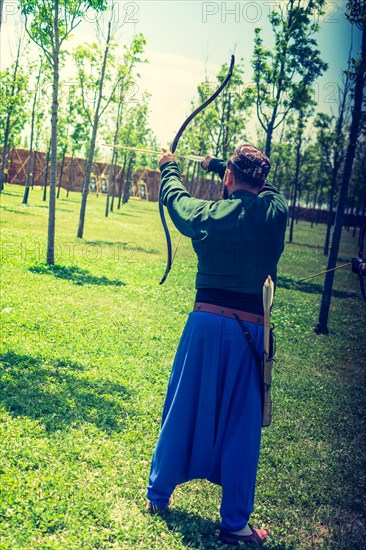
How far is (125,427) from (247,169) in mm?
2837

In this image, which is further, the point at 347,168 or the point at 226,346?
the point at 347,168

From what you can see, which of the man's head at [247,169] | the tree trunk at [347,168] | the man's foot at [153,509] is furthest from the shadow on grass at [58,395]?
the tree trunk at [347,168]

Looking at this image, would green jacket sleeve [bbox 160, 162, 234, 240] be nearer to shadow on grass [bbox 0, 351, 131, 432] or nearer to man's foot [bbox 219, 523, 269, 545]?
man's foot [bbox 219, 523, 269, 545]

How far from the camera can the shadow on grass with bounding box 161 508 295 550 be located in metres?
3.63

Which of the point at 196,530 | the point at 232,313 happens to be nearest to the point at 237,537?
the point at 196,530

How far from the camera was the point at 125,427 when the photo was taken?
16.9 feet

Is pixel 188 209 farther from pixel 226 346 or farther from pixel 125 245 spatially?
pixel 125 245

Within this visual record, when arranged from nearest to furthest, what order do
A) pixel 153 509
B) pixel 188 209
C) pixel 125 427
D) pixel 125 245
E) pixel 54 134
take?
pixel 188 209 < pixel 153 509 < pixel 125 427 < pixel 54 134 < pixel 125 245

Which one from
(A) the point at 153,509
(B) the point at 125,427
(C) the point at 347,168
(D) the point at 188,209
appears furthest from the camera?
(C) the point at 347,168

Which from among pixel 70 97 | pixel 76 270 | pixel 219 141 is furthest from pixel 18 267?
pixel 70 97

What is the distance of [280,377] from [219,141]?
79.1 feet

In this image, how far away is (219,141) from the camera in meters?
30.3

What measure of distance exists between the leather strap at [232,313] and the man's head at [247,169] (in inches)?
31.1

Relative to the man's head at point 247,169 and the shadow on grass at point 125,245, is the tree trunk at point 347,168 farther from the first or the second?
the shadow on grass at point 125,245
